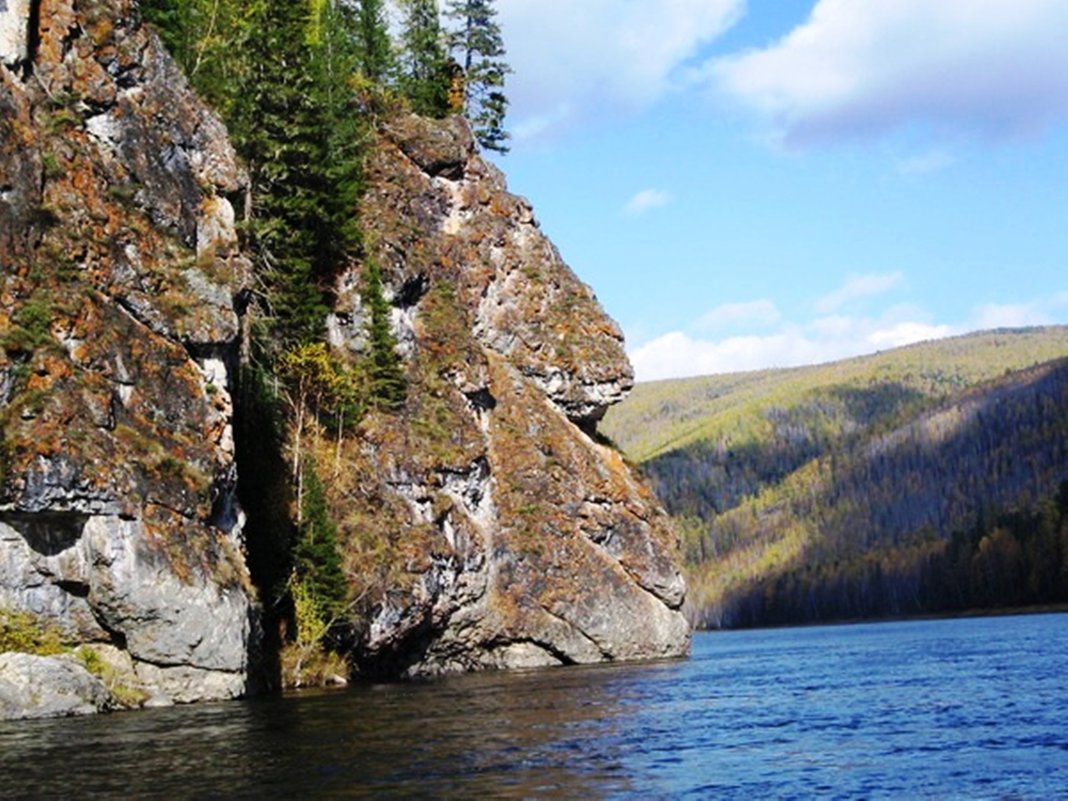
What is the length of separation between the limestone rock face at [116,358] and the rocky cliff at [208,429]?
9 centimetres

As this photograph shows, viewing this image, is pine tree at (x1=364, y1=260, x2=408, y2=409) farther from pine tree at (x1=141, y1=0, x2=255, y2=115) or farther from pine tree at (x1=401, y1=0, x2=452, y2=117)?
pine tree at (x1=401, y1=0, x2=452, y2=117)

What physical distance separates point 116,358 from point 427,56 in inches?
2003

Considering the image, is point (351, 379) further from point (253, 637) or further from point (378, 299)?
point (253, 637)

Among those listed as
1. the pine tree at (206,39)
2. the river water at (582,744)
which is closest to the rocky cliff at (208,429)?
the river water at (582,744)

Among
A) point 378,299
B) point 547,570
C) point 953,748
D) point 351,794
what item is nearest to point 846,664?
point 547,570

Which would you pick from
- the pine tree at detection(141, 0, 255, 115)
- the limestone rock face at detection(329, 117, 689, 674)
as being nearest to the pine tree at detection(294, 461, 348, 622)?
the limestone rock face at detection(329, 117, 689, 674)

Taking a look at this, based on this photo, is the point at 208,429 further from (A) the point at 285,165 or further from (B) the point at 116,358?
(A) the point at 285,165

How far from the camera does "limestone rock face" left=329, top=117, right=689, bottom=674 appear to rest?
6378 centimetres

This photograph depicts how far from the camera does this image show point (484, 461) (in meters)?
72.2

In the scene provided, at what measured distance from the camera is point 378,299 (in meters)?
68.2

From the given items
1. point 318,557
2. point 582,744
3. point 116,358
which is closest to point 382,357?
point 318,557

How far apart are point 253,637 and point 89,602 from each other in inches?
285

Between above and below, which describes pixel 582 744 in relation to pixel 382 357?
below

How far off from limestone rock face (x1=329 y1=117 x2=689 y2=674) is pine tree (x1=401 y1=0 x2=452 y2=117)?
6.53 meters
